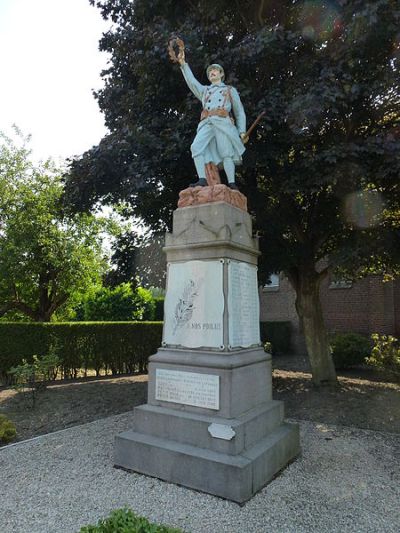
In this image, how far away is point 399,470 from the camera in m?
4.76

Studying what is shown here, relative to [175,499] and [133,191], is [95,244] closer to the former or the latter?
[133,191]

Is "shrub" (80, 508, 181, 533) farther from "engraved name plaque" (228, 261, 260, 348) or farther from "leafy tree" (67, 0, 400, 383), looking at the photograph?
"leafy tree" (67, 0, 400, 383)

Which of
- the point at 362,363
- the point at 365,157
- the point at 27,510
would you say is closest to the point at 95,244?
the point at 362,363

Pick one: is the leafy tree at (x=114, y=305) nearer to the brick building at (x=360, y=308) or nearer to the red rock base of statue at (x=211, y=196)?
the brick building at (x=360, y=308)

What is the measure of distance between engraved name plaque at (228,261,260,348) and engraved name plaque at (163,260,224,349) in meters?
0.13

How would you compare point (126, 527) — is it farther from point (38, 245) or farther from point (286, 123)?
point (38, 245)

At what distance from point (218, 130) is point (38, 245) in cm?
1221

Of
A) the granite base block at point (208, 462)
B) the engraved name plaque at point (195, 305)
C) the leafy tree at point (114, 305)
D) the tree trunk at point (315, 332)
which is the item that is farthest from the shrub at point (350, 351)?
the leafy tree at point (114, 305)

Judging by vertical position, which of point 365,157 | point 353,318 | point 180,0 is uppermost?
point 180,0

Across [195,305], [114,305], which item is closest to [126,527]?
[195,305]

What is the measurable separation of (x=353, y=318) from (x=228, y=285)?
15.0 metres

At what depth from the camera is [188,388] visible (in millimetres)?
4609

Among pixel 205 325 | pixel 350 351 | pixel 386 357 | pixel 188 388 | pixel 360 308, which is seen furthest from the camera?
pixel 360 308

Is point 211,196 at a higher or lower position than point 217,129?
lower
